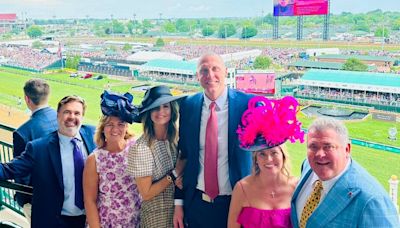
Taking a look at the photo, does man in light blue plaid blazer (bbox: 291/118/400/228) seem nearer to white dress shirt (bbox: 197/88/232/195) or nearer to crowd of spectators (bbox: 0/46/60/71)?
white dress shirt (bbox: 197/88/232/195)

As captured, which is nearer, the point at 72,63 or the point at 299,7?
the point at 299,7

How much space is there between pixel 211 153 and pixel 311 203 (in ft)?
1.38

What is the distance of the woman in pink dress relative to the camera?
1361 millimetres

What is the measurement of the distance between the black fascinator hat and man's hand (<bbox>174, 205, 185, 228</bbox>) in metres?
0.35

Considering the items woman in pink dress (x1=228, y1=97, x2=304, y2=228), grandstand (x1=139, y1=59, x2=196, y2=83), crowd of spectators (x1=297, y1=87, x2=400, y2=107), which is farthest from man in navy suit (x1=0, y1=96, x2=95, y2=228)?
grandstand (x1=139, y1=59, x2=196, y2=83)

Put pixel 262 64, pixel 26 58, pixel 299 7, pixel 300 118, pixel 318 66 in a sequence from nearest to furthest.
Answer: pixel 300 118, pixel 318 66, pixel 299 7, pixel 262 64, pixel 26 58

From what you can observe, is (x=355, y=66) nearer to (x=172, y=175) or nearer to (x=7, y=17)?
(x=172, y=175)

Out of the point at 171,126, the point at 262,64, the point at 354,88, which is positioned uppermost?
the point at 171,126

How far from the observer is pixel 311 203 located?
127 cm

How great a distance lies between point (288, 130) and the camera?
4.51ft

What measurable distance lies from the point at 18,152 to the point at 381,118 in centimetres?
1338

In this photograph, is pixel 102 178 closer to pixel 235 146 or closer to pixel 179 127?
pixel 179 127

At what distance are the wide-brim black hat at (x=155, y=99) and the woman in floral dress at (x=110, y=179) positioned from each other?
0.07 metres

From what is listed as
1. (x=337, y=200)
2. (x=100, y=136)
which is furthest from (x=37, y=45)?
(x=337, y=200)
